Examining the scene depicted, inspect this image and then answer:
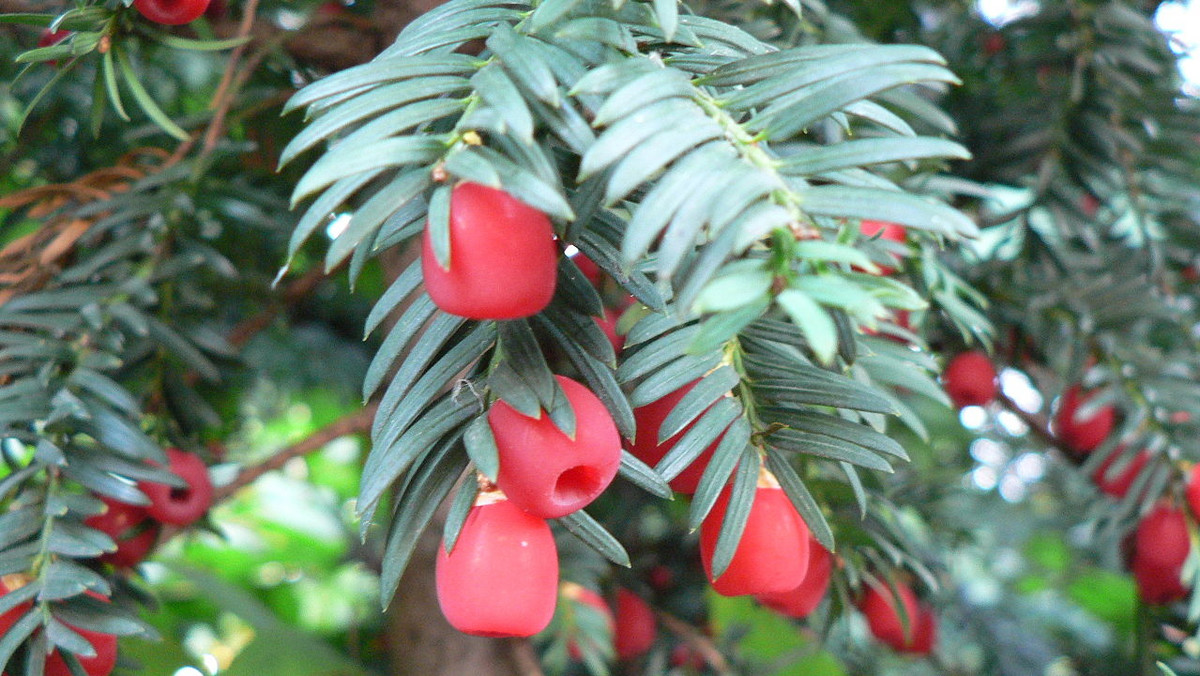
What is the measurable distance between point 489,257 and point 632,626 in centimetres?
83

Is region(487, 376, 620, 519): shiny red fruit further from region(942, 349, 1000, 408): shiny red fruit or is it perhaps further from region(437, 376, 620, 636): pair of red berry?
region(942, 349, 1000, 408): shiny red fruit

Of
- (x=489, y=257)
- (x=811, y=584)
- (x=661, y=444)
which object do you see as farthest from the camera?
(x=811, y=584)

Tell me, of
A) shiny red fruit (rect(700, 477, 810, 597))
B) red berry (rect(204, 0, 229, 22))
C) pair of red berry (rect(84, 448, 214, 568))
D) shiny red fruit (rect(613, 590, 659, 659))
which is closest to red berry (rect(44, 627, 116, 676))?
pair of red berry (rect(84, 448, 214, 568))

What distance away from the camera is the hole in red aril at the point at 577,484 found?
404mm

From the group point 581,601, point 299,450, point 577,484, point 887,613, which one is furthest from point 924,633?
point 577,484

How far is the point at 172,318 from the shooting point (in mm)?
804

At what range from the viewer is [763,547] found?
0.45 metres

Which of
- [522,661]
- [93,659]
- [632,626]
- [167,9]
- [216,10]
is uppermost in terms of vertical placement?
[167,9]

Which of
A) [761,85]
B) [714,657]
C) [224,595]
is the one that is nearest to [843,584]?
[714,657]

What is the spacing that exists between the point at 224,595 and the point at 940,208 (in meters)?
1.02

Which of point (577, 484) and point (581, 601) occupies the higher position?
point (577, 484)

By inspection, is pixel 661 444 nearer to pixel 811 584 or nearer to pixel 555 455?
pixel 555 455

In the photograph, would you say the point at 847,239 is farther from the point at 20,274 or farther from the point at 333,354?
the point at 333,354

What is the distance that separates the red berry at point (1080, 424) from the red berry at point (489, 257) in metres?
0.78
